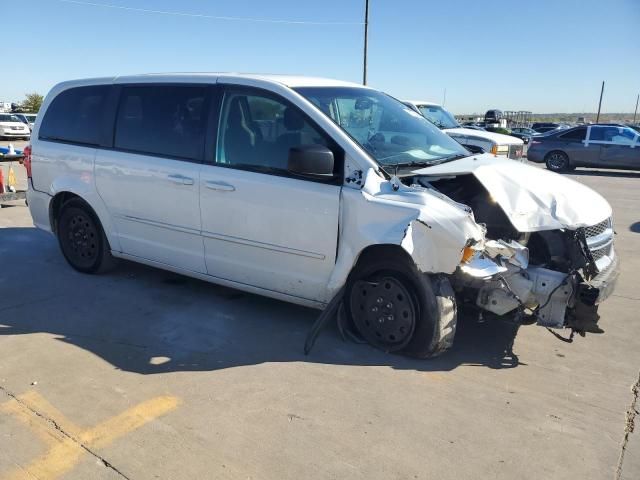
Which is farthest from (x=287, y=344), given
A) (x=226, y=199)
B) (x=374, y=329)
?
(x=226, y=199)

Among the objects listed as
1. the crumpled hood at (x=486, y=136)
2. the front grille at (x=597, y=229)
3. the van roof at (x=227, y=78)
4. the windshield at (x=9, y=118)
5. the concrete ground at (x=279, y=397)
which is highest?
the van roof at (x=227, y=78)

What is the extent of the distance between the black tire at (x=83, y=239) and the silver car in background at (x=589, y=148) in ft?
50.4

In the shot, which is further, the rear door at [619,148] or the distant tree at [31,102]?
the distant tree at [31,102]

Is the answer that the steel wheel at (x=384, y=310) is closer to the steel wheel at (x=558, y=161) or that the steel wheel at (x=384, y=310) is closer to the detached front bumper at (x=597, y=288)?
the detached front bumper at (x=597, y=288)

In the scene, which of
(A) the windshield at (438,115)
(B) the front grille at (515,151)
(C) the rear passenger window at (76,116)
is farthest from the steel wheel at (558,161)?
(C) the rear passenger window at (76,116)

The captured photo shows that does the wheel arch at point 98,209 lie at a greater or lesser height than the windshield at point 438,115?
lesser

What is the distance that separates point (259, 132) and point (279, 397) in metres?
2.00

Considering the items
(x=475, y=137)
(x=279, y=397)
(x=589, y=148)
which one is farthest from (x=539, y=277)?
(x=589, y=148)

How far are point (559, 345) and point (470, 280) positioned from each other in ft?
3.60

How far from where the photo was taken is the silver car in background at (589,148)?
1599 centimetres

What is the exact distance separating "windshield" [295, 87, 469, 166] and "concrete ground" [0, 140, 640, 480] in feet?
4.72

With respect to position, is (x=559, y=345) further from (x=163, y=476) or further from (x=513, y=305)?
(x=163, y=476)

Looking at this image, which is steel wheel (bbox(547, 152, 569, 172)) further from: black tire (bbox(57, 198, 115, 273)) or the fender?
black tire (bbox(57, 198, 115, 273))

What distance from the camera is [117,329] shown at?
4250 millimetres
